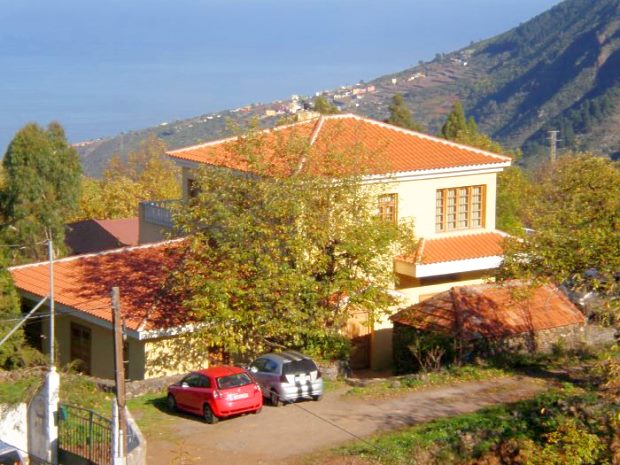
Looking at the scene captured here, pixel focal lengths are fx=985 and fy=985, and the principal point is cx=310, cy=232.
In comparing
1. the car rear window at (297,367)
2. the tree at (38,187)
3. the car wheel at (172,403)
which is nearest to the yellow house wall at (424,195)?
the car rear window at (297,367)

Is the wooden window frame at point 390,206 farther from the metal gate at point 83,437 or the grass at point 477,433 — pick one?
the metal gate at point 83,437

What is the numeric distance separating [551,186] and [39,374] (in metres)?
18.3

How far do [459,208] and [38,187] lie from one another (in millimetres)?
17524

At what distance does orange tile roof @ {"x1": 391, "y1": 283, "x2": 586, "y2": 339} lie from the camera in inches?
1054

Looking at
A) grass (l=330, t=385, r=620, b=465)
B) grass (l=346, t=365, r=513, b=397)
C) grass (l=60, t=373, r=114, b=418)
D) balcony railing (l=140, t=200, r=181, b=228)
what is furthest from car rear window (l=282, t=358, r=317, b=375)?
balcony railing (l=140, t=200, r=181, b=228)

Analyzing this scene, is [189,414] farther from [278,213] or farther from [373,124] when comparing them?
[373,124]

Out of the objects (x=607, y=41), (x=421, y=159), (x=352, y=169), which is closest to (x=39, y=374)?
(x=352, y=169)

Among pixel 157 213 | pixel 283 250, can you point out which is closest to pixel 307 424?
pixel 283 250

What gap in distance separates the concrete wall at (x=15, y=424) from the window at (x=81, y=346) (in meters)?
7.20

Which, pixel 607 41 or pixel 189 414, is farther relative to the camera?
pixel 607 41

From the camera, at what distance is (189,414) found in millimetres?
21297

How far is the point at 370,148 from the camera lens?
31.7 metres

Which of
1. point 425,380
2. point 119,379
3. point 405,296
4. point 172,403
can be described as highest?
point 119,379

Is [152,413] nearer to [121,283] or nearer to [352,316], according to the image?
[352,316]
